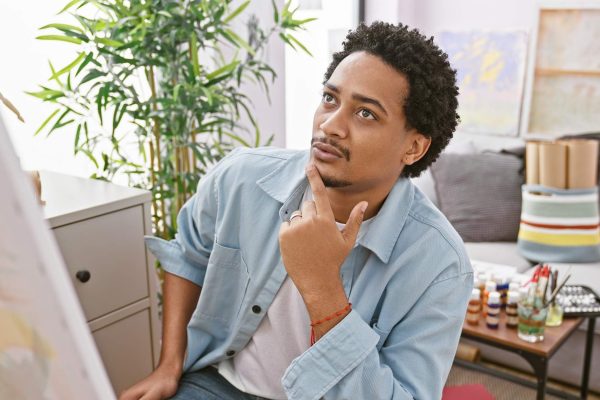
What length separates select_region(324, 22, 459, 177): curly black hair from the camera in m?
1.13

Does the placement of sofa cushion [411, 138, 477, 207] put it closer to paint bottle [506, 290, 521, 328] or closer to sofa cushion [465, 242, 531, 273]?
sofa cushion [465, 242, 531, 273]

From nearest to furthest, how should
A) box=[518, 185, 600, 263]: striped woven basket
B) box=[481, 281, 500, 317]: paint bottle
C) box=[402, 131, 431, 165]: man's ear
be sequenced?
1. box=[402, 131, 431, 165]: man's ear
2. box=[481, 281, 500, 317]: paint bottle
3. box=[518, 185, 600, 263]: striped woven basket

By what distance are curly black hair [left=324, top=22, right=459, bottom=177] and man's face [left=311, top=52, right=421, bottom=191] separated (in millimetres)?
17

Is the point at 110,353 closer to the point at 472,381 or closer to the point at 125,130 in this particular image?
the point at 125,130

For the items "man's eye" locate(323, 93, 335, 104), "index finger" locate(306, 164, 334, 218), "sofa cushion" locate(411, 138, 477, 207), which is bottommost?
"sofa cushion" locate(411, 138, 477, 207)

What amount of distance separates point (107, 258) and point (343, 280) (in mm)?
602

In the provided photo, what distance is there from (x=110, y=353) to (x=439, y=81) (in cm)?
102

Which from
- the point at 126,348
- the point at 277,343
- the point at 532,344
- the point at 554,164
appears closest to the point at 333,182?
the point at 277,343

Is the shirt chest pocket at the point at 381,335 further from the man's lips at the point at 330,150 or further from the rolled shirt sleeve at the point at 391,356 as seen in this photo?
the man's lips at the point at 330,150

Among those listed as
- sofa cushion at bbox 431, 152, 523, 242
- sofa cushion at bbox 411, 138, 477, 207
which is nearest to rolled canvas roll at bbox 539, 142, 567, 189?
sofa cushion at bbox 431, 152, 523, 242

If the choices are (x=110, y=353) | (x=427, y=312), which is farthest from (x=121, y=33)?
(x=427, y=312)

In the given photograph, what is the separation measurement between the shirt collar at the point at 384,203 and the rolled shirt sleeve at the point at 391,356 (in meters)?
0.13

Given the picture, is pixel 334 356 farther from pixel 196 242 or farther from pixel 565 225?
pixel 565 225

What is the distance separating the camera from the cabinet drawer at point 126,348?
149 cm
